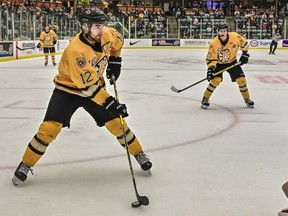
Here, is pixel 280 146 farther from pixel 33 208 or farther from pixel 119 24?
pixel 119 24

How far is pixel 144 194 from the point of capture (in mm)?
2697

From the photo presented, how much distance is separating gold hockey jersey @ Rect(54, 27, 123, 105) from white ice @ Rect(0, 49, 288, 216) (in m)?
0.60

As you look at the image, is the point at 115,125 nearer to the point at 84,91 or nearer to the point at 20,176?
the point at 84,91

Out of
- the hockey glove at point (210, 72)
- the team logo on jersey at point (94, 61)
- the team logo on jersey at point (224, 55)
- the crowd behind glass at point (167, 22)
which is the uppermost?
the crowd behind glass at point (167, 22)

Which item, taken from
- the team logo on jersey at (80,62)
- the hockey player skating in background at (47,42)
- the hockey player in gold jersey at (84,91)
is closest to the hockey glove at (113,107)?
the hockey player in gold jersey at (84,91)

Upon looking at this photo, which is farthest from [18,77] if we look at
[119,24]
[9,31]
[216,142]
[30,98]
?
[119,24]

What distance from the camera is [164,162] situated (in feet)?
11.2

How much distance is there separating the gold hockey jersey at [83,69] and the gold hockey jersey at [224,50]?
307cm

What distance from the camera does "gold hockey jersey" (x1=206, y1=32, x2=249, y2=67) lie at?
5.75 meters

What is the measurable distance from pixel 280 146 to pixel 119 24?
1855 centimetres

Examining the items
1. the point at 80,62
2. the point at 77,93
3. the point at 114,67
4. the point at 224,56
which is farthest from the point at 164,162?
the point at 224,56

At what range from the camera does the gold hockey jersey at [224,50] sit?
5750 mm

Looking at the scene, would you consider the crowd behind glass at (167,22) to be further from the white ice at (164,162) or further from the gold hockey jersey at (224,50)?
the white ice at (164,162)

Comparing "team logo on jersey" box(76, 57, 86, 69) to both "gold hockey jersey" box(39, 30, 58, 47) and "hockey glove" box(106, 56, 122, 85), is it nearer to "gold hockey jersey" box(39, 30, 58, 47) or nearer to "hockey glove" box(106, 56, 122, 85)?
"hockey glove" box(106, 56, 122, 85)
